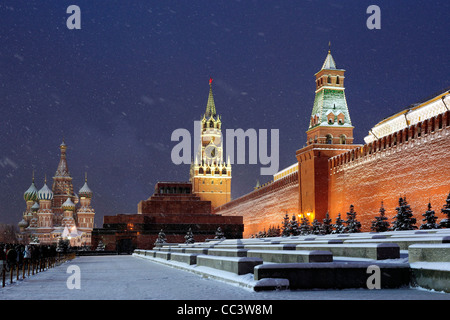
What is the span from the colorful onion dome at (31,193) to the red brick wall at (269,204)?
186 feet

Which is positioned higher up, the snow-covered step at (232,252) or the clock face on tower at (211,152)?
the clock face on tower at (211,152)

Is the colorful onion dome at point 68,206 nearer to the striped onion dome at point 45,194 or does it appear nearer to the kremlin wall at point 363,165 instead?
the striped onion dome at point 45,194

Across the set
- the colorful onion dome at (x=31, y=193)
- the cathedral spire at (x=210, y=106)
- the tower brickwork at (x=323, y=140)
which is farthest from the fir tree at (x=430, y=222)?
the colorful onion dome at (x=31, y=193)

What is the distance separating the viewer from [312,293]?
A: 659 cm

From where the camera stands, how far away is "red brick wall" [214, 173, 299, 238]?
41500 mm

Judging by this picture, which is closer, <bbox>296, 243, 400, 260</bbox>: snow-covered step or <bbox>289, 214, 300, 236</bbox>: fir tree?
<bbox>296, 243, 400, 260</bbox>: snow-covered step

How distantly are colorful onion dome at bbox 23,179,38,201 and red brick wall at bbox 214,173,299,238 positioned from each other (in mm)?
56839

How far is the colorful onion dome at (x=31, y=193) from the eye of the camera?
4193 inches

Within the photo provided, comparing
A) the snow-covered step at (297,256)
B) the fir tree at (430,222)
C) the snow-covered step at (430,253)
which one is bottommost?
the snow-covered step at (297,256)

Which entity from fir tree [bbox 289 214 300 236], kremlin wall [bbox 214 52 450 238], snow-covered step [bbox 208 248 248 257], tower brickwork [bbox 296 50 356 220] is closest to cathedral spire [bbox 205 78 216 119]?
kremlin wall [bbox 214 52 450 238]

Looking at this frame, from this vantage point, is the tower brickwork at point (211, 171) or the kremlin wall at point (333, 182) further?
the tower brickwork at point (211, 171)

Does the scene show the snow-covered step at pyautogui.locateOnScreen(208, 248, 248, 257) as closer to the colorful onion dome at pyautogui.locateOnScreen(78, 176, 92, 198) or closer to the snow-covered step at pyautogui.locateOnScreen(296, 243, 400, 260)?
the snow-covered step at pyautogui.locateOnScreen(296, 243, 400, 260)

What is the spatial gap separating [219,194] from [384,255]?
83214mm

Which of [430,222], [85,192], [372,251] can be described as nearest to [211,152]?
[85,192]
